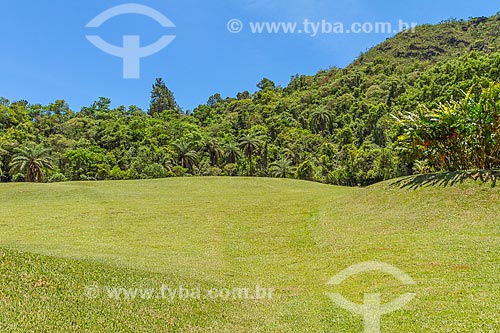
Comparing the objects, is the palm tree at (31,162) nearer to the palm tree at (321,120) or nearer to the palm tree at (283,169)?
the palm tree at (283,169)

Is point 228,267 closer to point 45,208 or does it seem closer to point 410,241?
point 410,241

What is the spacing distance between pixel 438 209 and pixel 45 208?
2457 cm

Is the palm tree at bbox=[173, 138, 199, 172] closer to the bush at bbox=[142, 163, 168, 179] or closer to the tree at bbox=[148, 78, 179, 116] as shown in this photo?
the bush at bbox=[142, 163, 168, 179]

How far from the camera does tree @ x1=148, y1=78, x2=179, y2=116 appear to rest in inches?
5891

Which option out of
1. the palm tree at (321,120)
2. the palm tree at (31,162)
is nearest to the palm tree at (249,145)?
the palm tree at (321,120)

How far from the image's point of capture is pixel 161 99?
494 ft

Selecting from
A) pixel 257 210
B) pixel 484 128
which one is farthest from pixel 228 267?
pixel 484 128

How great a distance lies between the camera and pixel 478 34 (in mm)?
153625

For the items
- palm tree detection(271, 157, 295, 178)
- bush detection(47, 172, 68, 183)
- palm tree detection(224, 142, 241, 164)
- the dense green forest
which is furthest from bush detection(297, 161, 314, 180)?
bush detection(47, 172, 68, 183)

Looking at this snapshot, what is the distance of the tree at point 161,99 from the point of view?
491ft

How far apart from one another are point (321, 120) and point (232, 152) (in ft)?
86.9

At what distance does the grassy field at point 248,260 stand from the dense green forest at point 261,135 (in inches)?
568

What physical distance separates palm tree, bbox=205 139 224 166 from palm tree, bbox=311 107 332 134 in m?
26.5

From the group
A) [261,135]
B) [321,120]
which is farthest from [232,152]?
[321,120]
